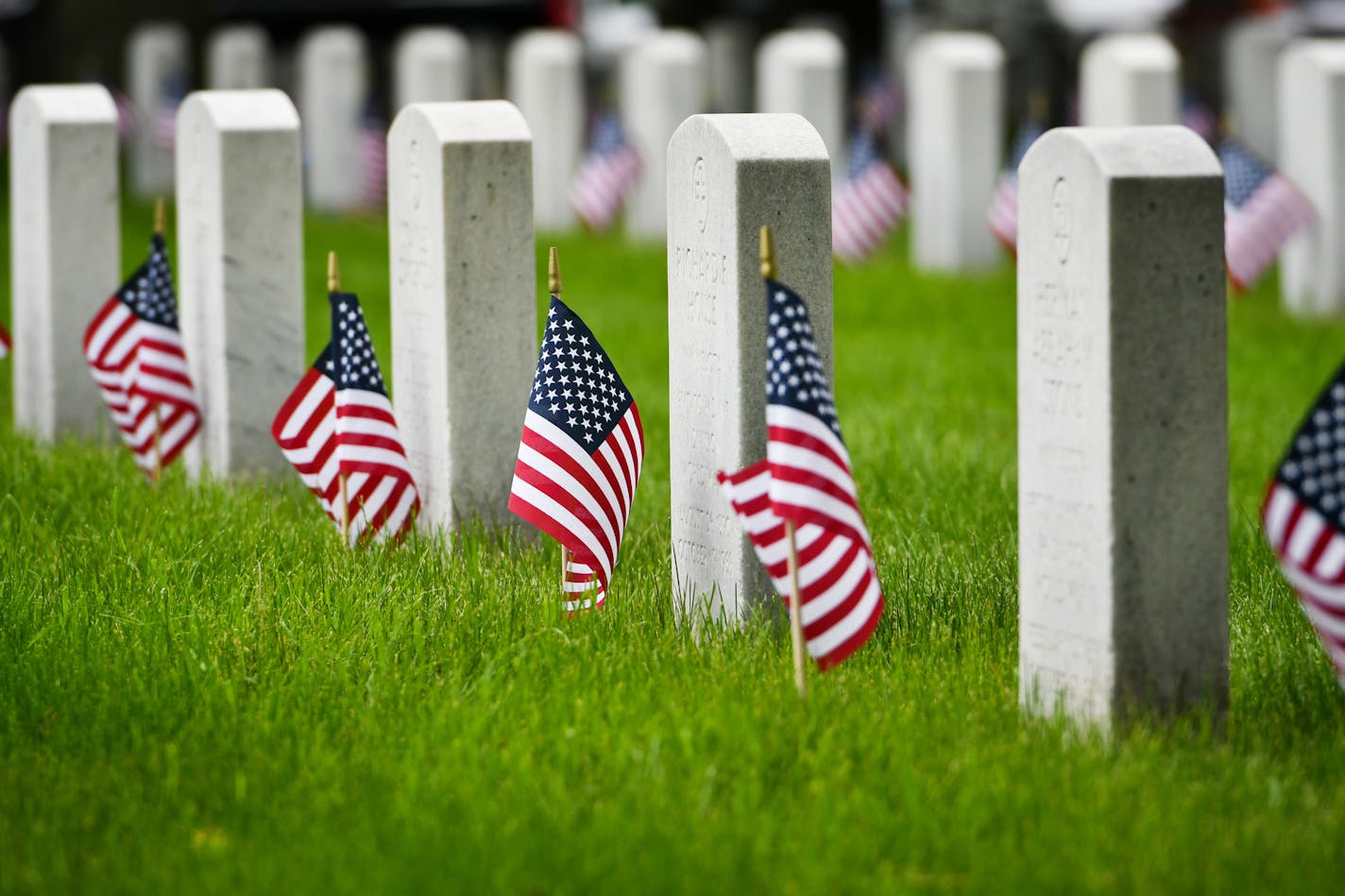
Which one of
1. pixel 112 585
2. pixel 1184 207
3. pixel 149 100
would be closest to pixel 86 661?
pixel 112 585

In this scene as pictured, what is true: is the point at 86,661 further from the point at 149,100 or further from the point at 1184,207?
the point at 149,100

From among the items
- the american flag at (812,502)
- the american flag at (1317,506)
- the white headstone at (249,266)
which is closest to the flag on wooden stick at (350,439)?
the white headstone at (249,266)

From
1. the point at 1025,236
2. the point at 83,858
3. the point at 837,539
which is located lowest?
the point at 83,858

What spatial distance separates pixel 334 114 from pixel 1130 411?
1532cm

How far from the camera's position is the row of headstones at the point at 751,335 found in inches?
181

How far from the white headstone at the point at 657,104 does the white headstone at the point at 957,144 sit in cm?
233

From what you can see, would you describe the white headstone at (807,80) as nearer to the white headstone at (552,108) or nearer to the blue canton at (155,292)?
the white headstone at (552,108)

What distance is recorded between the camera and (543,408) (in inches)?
230

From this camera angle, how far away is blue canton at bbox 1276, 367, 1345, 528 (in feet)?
14.8

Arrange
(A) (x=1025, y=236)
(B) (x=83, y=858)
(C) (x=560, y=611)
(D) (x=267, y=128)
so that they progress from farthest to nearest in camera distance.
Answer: (D) (x=267, y=128) → (C) (x=560, y=611) → (A) (x=1025, y=236) → (B) (x=83, y=858)

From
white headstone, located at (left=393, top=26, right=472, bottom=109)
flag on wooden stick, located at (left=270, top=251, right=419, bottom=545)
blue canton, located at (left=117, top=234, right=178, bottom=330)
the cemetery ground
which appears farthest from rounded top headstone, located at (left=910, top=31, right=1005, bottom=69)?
flag on wooden stick, located at (left=270, top=251, right=419, bottom=545)

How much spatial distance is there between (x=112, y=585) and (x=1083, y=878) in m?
3.18

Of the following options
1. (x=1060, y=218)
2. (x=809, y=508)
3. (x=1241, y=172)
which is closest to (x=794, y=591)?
(x=809, y=508)

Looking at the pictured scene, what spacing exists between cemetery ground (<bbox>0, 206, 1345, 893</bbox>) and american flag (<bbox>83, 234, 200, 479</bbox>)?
1024mm
